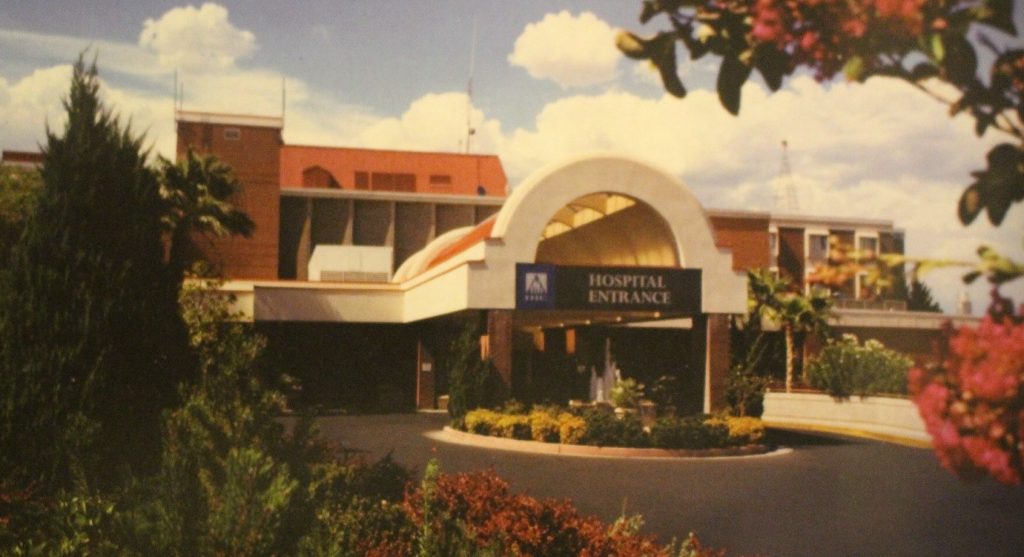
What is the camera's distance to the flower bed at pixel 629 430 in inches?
960

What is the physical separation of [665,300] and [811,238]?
12904 millimetres

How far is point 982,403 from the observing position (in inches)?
79.7

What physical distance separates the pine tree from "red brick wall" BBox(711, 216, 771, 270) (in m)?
42.2

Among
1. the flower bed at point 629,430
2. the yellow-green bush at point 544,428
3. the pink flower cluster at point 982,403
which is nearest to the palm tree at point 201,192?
the flower bed at point 629,430

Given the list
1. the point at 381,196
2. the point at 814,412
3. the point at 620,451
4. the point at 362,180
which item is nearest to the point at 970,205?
the point at 620,451

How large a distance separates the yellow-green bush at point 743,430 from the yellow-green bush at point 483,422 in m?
5.78

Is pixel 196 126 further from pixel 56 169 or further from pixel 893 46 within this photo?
pixel 893 46

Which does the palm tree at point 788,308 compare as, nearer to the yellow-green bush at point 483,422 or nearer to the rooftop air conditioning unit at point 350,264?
the yellow-green bush at point 483,422

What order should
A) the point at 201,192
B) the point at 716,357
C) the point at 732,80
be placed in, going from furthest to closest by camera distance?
the point at 201,192, the point at 716,357, the point at 732,80

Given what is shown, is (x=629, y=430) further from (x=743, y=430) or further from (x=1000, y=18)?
(x=1000, y=18)

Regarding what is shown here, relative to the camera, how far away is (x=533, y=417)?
1010 inches

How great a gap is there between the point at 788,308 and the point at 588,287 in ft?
44.4

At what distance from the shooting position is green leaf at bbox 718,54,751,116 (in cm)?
269

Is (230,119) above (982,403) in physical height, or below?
above
